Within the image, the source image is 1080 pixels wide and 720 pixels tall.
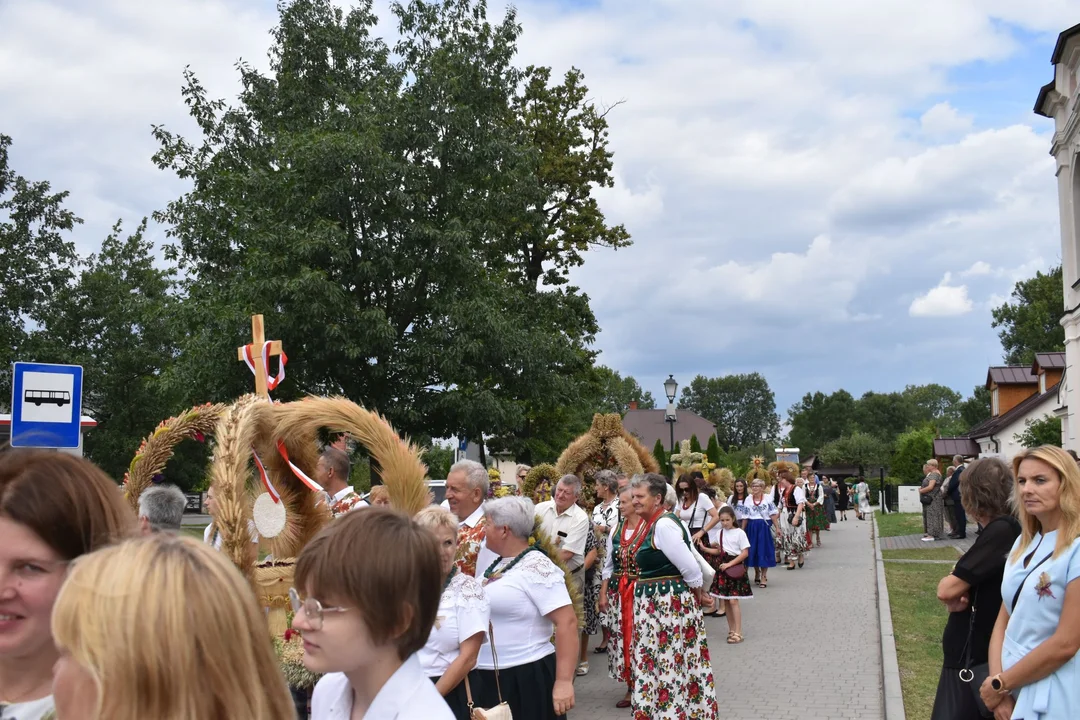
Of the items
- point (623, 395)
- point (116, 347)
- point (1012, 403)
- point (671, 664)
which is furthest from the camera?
point (623, 395)

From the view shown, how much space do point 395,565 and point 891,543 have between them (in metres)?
25.0

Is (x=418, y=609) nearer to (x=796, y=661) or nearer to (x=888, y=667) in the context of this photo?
(x=888, y=667)

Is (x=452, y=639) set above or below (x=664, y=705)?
above

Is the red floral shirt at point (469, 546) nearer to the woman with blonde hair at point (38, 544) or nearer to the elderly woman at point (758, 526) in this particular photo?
the woman with blonde hair at point (38, 544)

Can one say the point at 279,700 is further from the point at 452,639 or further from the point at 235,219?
the point at 235,219

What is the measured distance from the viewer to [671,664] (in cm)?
700

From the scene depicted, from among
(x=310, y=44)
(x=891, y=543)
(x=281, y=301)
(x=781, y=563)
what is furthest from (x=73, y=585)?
(x=891, y=543)

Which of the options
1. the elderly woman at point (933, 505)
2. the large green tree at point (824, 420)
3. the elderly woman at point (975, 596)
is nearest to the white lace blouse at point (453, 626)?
the elderly woman at point (975, 596)

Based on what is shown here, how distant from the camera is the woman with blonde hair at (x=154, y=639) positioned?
1.55 meters

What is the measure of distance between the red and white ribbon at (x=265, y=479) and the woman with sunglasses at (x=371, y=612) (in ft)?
9.27

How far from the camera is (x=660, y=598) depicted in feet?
23.2

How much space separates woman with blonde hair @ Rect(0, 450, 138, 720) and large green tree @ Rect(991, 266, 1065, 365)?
66940mm

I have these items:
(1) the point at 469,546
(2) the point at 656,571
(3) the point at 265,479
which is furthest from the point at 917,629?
(3) the point at 265,479

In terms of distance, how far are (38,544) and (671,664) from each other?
5.48 meters
